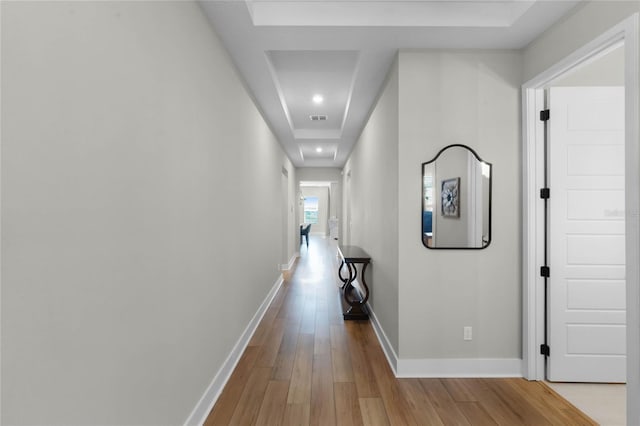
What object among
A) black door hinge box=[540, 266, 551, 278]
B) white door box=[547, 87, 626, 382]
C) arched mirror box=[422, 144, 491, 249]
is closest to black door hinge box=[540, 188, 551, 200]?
white door box=[547, 87, 626, 382]

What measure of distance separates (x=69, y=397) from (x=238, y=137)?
87.9 inches

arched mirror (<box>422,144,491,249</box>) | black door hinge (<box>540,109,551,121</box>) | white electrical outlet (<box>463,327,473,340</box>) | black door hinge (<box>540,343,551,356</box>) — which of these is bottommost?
black door hinge (<box>540,343,551,356</box>)

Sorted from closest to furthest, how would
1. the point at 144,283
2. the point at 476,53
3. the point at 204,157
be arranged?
the point at 144,283 → the point at 204,157 → the point at 476,53

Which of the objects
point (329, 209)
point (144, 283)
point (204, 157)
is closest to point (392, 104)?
point (204, 157)

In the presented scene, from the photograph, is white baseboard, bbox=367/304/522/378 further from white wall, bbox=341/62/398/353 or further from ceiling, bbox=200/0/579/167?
ceiling, bbox=200/0/579/167

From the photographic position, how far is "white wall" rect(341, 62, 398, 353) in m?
2.62

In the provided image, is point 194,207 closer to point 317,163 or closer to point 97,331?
point 97,331

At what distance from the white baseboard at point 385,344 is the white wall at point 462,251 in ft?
0.49

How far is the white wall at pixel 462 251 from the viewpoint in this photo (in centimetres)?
247

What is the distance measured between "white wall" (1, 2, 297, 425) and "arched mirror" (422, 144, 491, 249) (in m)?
1.70

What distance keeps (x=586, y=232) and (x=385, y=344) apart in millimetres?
1883

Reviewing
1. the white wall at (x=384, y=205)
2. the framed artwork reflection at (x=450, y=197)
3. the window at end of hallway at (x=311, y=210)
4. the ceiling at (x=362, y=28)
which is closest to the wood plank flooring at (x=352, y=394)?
the white wall at (x=384, y=205)

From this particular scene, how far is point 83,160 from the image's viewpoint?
96 centimetres

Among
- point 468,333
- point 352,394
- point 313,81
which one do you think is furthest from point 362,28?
point 352,394
